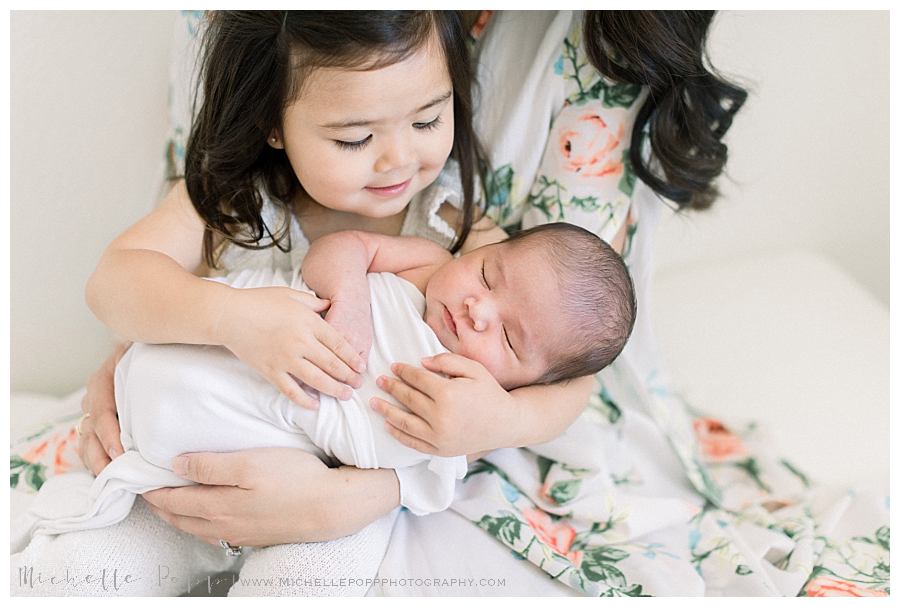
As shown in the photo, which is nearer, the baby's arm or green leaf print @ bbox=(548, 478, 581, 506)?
the baby's arm

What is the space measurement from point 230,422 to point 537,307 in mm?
357

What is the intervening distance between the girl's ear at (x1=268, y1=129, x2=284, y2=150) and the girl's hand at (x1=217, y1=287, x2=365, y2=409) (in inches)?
7.8

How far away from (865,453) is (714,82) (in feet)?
2.19

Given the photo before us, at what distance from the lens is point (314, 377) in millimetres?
894

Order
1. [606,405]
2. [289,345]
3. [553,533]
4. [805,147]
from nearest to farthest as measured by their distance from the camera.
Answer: [289,345], [553,533], [606,405], [805,147]

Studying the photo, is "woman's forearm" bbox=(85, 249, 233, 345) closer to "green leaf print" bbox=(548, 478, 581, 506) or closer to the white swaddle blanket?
the white swaddle blanket

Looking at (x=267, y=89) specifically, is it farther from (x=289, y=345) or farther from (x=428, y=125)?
(x=289, y=345)

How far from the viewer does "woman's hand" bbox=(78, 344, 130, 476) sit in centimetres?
102

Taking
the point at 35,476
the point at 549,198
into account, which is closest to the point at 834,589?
the point at 549,198

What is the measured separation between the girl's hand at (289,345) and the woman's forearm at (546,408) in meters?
0.20

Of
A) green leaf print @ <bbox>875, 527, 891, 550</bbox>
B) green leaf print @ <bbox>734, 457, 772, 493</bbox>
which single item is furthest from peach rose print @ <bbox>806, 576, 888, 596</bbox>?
green leaf print @ <bbox>734, 457, 772, 493</bbox>

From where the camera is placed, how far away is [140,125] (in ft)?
4.51

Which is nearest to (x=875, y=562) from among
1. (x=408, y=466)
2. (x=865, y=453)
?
(x=865, y=453)

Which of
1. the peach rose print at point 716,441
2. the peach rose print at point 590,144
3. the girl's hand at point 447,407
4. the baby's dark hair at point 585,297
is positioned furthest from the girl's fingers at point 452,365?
the peach rose print at point 716,441
